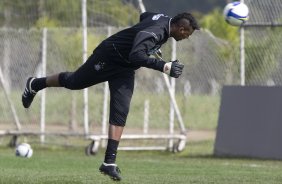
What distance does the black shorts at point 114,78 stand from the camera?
10438mm

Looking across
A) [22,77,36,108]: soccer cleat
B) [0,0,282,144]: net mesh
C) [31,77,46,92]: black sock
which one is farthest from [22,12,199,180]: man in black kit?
[0,0,282,144]: net mesh

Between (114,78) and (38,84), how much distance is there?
1.45 m

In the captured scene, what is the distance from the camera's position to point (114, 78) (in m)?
10.5

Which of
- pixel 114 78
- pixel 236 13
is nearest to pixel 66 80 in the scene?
pixel 114 78

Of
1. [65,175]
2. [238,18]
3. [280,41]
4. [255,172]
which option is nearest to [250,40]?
[280,41]

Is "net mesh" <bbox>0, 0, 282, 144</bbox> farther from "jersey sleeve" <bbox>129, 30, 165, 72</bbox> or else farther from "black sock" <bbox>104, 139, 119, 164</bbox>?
"jersey sleeve" <bbox>129, 30, 165, 72</bbox>

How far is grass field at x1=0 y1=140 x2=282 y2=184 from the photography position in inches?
421

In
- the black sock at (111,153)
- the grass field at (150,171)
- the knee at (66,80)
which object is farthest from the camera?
the knee at (66,80)

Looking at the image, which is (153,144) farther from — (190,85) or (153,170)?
(153,170)

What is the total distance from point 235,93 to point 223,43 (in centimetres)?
261

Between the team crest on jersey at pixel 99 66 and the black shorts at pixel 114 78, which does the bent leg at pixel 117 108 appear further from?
the team crest on jersey at pixel 99 66

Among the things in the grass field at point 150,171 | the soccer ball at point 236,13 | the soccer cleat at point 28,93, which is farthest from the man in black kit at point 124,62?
the soccer ball at point 236,13

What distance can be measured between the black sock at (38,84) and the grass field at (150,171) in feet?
3.75

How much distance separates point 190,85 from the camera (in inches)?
855
